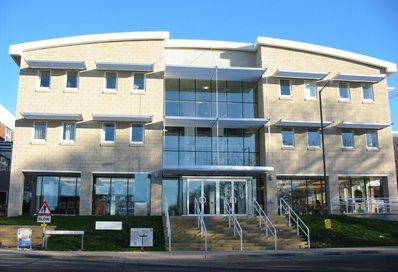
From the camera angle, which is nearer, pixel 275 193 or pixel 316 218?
pixel 316 218

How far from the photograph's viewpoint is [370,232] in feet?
83.7

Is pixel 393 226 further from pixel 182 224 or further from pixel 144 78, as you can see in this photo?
pixel 144 78

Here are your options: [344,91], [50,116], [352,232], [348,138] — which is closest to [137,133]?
[50,116]

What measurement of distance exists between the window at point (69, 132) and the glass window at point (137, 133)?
12.0ft

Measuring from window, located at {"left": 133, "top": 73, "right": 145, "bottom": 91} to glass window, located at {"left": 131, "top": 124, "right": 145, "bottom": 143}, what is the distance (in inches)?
96.5

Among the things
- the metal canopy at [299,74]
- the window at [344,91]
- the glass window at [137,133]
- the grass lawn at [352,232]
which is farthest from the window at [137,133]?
the window at [344,91]

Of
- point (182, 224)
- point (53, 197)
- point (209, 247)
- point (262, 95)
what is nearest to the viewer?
point (209, 247)

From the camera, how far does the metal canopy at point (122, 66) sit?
29.7 meters

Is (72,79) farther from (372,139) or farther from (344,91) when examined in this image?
(372,139)

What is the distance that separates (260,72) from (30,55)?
14875 mm

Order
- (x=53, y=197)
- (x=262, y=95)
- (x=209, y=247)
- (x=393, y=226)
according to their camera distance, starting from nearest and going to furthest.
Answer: (x=209, y=247) → (x=393, y=226) → (x=53, y=197) → (x=262, y=95)

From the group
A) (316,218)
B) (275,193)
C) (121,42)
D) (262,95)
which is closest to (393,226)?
(316,218)

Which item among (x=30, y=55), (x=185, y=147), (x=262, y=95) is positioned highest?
(x=30, y=55)

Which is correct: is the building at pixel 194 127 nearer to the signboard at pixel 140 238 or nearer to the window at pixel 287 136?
the window at pixel 287 136
